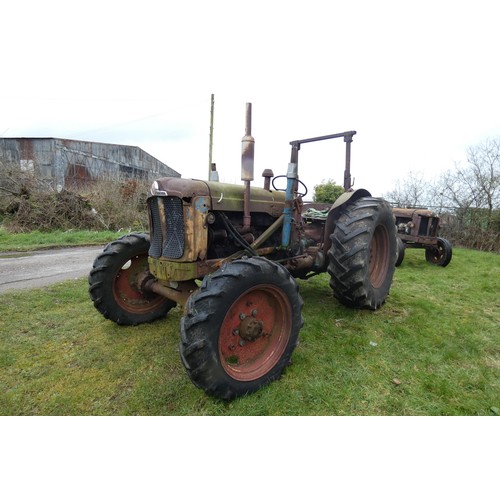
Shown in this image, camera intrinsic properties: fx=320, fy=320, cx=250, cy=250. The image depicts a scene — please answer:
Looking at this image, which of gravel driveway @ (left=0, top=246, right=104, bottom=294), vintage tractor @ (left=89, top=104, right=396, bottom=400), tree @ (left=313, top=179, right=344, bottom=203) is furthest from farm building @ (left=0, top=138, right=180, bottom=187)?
vintage tractor @ (left=89, top=104, right=396, bottom=400)

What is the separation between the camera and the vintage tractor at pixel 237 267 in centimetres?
202

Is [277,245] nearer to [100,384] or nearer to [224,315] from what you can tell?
[224,315]

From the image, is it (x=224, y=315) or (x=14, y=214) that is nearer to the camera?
(x=224, y=315)

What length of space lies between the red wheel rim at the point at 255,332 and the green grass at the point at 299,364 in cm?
18

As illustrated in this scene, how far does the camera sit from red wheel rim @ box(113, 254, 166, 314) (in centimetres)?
317

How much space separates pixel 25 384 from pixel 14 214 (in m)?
11.4

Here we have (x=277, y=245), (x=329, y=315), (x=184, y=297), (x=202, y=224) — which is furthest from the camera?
(x=329, y=315)

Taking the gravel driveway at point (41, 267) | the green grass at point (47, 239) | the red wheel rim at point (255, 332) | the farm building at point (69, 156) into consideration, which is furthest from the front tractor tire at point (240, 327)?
the farm building at point (69, 156)

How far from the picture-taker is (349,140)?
148 inches

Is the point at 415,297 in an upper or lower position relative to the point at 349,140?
lower

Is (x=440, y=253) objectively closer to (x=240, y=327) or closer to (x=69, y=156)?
(x=240, y=327)

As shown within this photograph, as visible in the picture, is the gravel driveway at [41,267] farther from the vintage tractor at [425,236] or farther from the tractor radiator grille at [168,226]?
the vintage tractor at [425,236]

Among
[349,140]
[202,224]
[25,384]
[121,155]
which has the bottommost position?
[25,384]

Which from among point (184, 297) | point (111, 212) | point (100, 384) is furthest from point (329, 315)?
point (111, 212)
